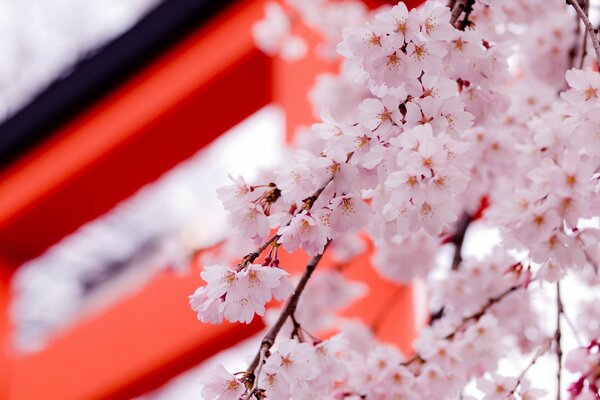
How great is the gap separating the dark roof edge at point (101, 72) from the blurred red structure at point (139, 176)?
6 cm

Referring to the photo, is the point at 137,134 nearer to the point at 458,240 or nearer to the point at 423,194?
the point at 458,240

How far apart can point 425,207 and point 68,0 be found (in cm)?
398

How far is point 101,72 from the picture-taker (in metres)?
4.29

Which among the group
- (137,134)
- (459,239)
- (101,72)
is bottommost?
(459,239)

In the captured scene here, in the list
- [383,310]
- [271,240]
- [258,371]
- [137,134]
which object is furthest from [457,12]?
[137,134]

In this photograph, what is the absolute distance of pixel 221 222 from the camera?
4520 mm

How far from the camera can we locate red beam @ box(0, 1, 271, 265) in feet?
12.5

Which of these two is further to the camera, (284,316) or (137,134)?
(137,134)

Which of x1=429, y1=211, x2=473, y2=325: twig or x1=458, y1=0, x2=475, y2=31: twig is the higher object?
x1=429, y1=211, x2=473, y2=325: twig

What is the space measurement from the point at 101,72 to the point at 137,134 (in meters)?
0.45

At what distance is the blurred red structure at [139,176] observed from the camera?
3736 mm

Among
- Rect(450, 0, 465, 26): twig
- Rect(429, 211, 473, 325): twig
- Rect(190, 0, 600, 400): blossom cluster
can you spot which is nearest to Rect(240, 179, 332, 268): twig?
Rect(190, 0, 600, 400): blossom cluster

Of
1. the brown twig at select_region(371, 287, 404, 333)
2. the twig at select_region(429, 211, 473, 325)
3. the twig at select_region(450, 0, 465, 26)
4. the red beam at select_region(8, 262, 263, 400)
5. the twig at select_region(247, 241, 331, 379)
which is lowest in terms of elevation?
the twig at select_region(247, 241, 331, 379)

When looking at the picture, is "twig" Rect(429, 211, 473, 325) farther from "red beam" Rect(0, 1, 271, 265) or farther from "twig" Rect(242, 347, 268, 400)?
"red beam" Rect(0, 1, 271, 265)
